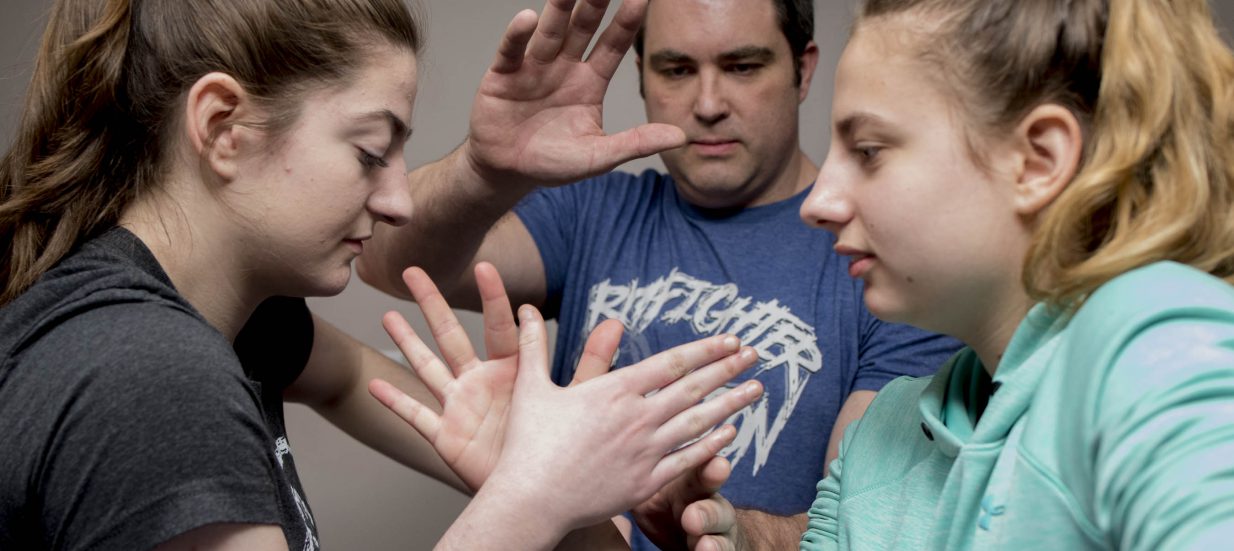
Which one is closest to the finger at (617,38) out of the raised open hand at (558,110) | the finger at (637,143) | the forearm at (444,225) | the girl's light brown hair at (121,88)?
the raised open hand at (558,110)

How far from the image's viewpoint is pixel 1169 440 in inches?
26.9

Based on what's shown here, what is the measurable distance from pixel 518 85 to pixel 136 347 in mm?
755

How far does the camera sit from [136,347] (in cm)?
99

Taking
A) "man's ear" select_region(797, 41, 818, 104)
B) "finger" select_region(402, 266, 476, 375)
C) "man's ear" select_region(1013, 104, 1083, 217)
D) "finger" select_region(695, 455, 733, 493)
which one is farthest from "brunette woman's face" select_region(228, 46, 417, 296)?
"man's ear" select_region(797, 41, 818, 104)

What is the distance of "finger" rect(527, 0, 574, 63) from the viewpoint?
4.94ft

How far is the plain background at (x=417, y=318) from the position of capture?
8.41 ft

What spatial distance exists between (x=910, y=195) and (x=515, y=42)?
0.70 metres

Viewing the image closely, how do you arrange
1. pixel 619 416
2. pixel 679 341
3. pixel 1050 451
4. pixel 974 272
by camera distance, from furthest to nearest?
pixel 679 341, pixel 619 416, pixel 974 272, pixel 1050 451

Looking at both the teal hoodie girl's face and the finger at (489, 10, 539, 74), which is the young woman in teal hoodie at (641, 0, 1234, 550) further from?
the finger at (489, 10, 539, 74)

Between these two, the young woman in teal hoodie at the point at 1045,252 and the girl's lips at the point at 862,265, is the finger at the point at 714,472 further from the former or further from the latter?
the girl's lips at the point at 862,265

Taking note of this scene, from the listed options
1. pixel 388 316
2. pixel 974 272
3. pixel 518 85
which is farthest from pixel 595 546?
pixel 518 85

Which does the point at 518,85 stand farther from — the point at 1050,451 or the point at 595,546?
the point at 1050,451

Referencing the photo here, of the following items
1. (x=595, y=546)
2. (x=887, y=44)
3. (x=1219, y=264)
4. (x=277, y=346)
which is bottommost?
(x=595, y=546)

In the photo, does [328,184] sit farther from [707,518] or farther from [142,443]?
[707,518]
